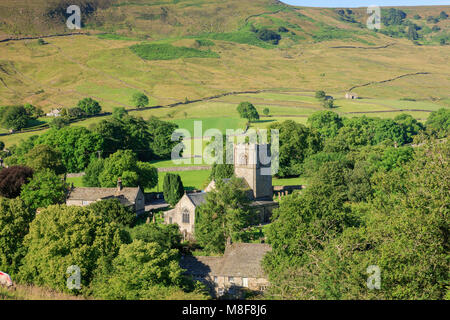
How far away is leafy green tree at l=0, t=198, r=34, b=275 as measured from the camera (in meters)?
38.4

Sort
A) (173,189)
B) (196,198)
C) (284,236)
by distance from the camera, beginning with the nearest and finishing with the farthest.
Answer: (284,236) < (196,198) < (173,189)

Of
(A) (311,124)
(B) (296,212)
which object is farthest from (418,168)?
(A) (311,124)

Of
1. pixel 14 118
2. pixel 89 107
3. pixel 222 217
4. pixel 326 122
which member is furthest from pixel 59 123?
pixel 222 217

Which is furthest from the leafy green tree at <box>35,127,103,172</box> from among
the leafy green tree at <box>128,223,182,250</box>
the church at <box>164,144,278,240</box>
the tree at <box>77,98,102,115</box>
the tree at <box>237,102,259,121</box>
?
the leafy green tree at <box>128,223,182,250</box>

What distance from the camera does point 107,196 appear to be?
218 ft

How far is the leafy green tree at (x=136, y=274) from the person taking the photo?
31109 mm

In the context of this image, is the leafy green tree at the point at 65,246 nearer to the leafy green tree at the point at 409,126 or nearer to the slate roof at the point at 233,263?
the slate roof at the point at 233,263

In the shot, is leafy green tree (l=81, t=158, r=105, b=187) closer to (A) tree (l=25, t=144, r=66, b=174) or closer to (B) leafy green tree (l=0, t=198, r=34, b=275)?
(A) tree (l=25, t=144, r=66, b=174)

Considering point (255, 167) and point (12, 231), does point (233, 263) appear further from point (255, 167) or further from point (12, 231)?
point (255, 167)

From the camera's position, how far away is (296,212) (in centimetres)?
4081

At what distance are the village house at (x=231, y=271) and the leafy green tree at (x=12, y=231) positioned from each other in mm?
12381

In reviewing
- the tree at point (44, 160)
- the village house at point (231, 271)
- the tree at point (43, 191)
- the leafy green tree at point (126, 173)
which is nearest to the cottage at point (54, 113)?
the tree at point (44, 160)

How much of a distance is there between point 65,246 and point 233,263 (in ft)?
42.5

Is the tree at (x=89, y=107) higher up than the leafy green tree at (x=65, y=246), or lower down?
higher up
